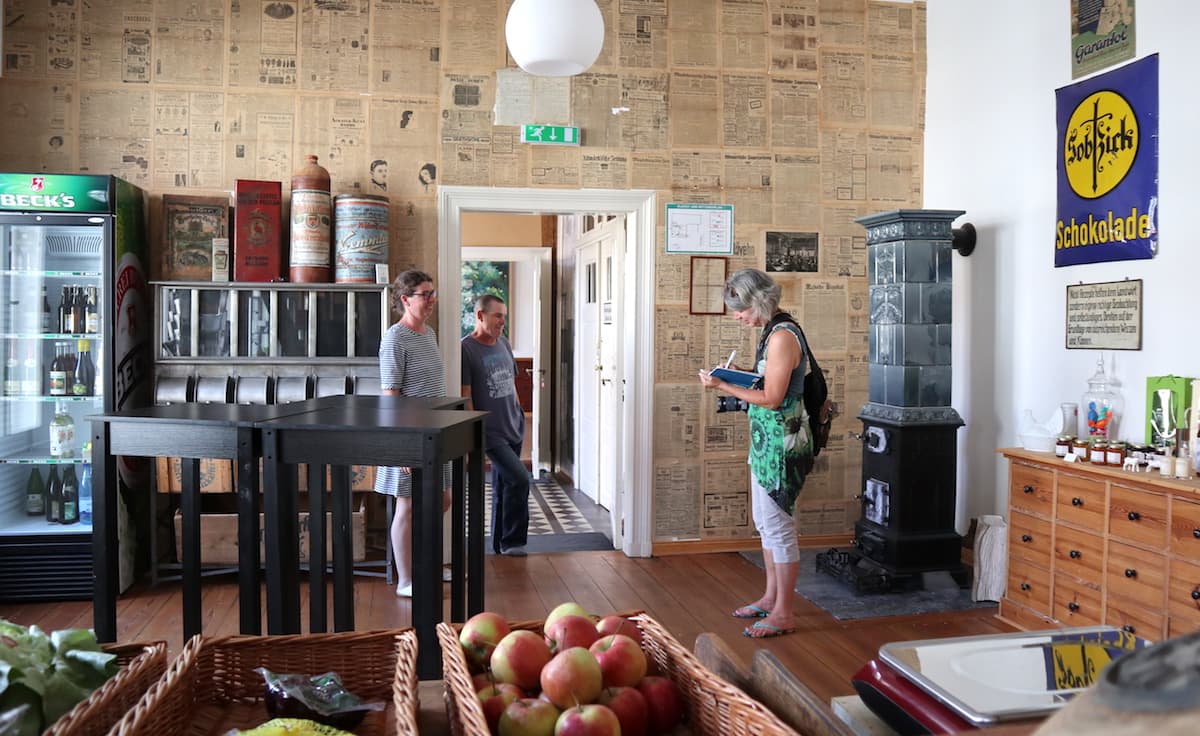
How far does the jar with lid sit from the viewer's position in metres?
4.18

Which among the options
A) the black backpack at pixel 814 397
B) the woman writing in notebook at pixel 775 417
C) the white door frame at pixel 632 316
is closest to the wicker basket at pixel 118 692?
the woman writing in notebook at pixel 775 417

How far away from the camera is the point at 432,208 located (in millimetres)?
5277

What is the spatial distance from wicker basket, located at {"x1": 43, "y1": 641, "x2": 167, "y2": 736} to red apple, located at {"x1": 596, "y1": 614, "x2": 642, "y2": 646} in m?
0.60

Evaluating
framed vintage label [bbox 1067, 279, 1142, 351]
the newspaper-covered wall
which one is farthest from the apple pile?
the newspaper-covered wall

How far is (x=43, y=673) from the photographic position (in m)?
1.11

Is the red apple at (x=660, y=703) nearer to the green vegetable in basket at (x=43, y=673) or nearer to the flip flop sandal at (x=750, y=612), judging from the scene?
the green vegetable in basket at (x=43, y=673)

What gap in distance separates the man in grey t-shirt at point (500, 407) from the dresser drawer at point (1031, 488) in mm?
2626

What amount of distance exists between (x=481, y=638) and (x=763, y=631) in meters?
2.99

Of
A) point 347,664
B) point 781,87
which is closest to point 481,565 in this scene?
point 347,664

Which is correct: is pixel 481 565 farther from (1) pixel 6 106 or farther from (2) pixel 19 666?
(1) pixel 6 106

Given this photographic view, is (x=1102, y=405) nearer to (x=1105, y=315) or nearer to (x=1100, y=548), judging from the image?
(x=1105, y=315)

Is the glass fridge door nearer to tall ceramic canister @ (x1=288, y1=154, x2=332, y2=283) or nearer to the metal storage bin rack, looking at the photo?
the metal storage bin rack

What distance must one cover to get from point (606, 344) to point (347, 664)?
18.0 feet

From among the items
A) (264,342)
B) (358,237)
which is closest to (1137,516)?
(358,237)
